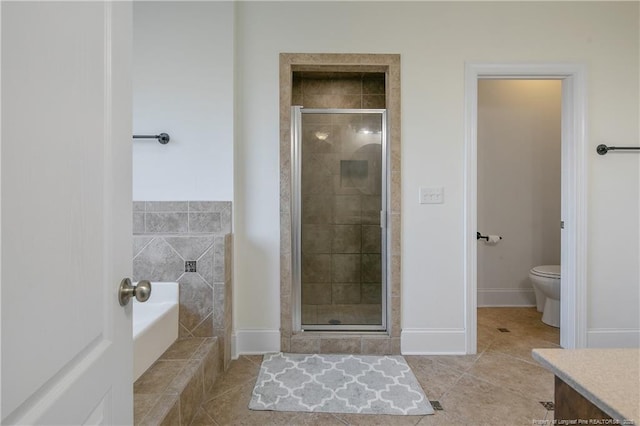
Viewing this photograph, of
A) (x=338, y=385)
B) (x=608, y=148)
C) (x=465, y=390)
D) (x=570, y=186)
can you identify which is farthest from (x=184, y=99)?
(x=608, y=148)

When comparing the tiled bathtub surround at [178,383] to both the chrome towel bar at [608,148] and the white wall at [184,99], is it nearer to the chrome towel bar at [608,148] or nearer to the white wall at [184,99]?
the white wall at [184,99]

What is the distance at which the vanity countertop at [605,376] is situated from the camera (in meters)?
0.60

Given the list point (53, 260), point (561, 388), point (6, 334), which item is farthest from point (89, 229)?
point (561, 388)

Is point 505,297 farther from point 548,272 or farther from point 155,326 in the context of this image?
point 155,326

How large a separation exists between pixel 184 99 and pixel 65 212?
1.92 m

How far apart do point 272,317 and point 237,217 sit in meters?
0.77

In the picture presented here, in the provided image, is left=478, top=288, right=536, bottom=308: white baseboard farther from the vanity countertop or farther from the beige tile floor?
the vanity countertop

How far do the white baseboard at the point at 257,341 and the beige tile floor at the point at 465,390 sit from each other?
78 mm

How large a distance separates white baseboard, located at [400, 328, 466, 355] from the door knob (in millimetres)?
2022

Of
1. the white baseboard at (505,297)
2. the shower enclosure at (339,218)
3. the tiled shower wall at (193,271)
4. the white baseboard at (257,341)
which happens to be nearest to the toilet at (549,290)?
the white baseboard at (505,297)

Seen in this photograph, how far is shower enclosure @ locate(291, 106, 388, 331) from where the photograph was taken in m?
2.58

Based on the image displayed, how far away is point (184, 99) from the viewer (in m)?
2.30

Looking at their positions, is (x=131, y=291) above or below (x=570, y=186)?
below

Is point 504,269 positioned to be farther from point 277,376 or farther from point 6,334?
point 6,334
